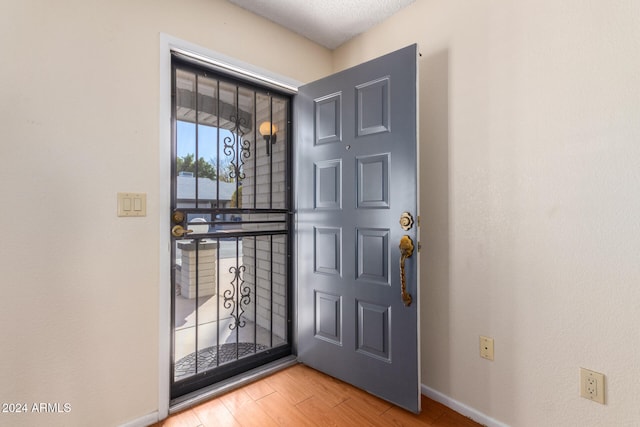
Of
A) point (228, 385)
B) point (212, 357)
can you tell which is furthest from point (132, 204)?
point (228, 385)

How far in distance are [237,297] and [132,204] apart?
90cm

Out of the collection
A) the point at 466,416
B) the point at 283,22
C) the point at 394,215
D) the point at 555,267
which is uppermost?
the point at 283,22

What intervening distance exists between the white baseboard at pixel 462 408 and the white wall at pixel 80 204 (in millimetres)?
1589

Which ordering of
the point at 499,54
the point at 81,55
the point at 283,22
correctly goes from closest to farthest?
the point at 81,55 < the point at 499,54 < the point at 283,22

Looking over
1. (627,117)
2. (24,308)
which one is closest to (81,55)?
(24,308)

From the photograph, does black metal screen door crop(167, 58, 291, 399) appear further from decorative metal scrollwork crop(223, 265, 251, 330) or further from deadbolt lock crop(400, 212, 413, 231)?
deadbolt lock crop(400, 212, 413, 231)

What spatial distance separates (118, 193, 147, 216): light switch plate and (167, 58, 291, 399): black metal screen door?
193 millimetres

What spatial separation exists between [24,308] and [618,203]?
8.36 ft

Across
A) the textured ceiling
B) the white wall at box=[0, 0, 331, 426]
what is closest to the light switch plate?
the white wall at box=[0, 0, 331, 426]

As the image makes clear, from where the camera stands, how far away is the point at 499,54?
1.53m

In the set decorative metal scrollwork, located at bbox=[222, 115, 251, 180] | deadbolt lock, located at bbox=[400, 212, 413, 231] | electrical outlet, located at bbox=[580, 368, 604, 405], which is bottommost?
electrical outlet, located at bbox=[580, 368, 604, 405]

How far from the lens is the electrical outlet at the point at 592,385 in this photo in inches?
48.1

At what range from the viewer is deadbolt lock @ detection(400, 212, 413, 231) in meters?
1.61

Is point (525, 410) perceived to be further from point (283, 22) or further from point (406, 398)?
point (283, 22)
